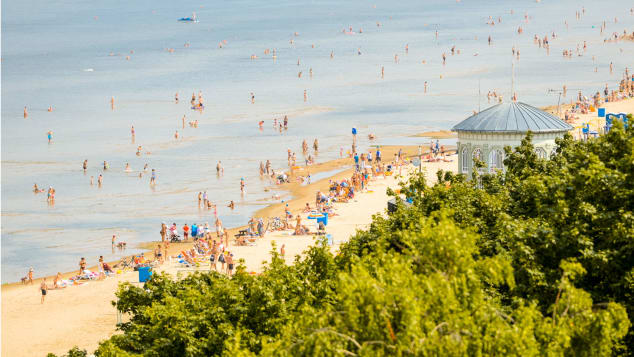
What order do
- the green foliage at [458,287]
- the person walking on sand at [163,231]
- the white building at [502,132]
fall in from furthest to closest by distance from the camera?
the person walking on sand at [163,231], the white building at [502,132], the green foliage at [458,287]

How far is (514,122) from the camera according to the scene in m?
33.6

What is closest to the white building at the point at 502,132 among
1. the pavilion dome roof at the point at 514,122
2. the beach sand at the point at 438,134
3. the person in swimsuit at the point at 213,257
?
the pavilion dome roof at the point at 514,122

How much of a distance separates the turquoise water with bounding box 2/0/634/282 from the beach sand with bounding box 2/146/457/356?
454 centimetres

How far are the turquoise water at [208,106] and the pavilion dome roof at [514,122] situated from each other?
19490 mm

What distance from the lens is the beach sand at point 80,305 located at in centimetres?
3381

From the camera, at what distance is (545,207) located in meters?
19.2

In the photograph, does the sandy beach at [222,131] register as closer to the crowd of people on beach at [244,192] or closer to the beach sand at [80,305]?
the beach sand at [80,305]

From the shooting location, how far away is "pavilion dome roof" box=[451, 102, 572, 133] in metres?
33.3

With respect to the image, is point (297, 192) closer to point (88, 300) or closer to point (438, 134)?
point (88, 300)

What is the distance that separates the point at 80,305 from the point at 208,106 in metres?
61.3

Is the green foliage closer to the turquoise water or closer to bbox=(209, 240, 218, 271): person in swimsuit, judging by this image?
bbox=(209, 240, 218, 271): person in swimsuit

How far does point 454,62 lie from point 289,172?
7033cm

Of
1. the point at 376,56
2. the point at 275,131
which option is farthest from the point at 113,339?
the point at 376,56

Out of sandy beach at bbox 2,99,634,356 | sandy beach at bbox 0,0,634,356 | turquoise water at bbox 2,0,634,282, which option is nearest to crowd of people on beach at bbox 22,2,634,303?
sandy beach at bbox 0,0,634,356
